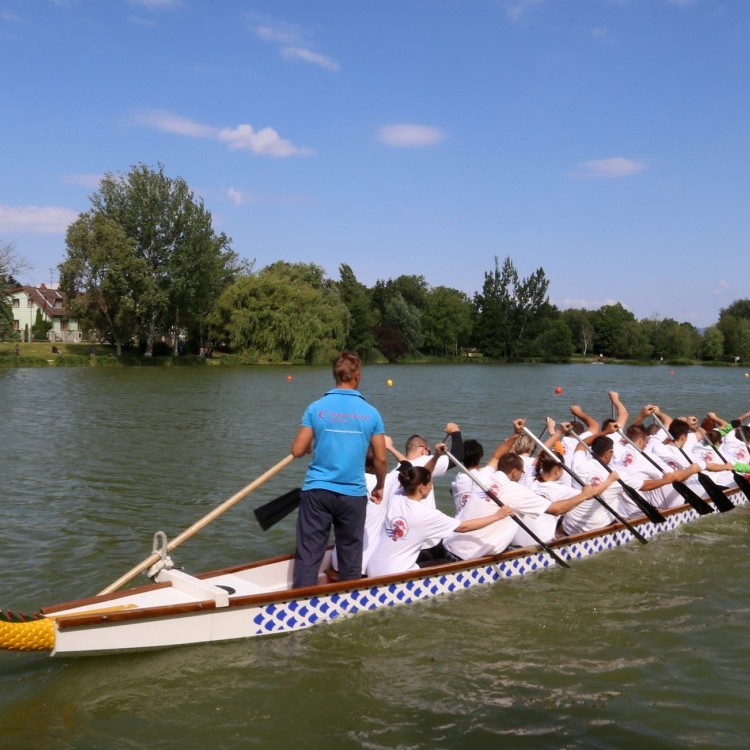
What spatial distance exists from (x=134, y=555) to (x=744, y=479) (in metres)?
8.47

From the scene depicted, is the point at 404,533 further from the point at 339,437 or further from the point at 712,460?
the point at 712,460

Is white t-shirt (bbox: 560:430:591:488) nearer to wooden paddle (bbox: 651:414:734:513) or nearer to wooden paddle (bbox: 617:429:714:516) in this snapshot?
wooden paddle (bbox: 617:429:714:516)

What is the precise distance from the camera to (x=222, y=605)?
19.0 ft

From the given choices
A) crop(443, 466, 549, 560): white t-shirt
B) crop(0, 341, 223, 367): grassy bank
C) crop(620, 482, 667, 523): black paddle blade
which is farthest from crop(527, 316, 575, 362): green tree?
crop(443, 466, 549, 560): white t-shirt

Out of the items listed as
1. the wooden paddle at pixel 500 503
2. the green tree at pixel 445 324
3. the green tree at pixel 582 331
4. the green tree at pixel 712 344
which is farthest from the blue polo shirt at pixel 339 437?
the green tree at pixel 582 331

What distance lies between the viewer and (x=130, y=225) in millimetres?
48938

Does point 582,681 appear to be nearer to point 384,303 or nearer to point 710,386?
point 710,386

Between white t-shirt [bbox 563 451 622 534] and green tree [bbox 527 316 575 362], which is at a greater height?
green tree [bbox 527 316 575 362]

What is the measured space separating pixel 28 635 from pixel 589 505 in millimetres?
6084

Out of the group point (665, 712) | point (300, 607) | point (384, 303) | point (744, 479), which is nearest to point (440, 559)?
point (300, 607)

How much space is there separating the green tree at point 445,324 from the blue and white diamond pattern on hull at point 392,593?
80027 millimetres

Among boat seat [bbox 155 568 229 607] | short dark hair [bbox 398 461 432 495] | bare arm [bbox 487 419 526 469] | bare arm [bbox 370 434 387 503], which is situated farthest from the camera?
bare arm [bbox 487 419 526 469]

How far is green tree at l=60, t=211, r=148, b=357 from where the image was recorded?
47.3m

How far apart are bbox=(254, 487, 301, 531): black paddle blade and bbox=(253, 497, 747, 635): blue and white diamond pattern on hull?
3.03ft
